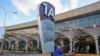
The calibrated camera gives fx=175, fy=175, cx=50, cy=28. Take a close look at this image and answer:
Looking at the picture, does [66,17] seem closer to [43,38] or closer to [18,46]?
[43,38]

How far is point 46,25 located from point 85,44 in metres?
14.0

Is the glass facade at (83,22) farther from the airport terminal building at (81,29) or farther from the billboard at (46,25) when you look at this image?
the billboard at (46,25)

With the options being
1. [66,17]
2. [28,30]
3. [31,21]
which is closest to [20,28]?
[28,30]

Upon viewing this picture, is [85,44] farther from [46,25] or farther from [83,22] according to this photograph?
[46,25]

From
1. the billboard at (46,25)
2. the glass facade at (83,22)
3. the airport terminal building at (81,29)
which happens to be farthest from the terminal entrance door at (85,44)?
the billboard at (46,25)

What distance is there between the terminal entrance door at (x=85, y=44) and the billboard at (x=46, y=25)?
37.8 feet

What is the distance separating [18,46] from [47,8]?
32.7m

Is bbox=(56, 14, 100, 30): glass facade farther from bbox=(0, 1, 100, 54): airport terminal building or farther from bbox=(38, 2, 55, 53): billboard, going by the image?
bbox=(38, 2, 55, 53): billboard

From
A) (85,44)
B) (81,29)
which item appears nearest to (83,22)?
(85,44)

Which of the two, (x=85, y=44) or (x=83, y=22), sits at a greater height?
(x=83, y=22)

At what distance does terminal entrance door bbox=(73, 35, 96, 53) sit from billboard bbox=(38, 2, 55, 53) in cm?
Result: 1151

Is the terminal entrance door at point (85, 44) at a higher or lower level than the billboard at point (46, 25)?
lower

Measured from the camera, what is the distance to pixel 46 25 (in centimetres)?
1948

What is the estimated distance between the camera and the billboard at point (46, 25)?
62.4 feet
